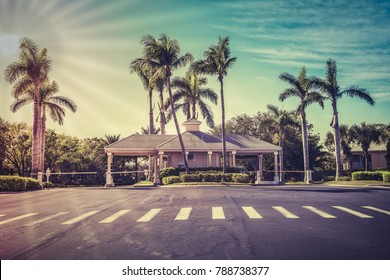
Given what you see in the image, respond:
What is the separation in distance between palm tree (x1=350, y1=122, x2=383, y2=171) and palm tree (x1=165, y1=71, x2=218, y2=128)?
27.1m

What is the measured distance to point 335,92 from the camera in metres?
34.8

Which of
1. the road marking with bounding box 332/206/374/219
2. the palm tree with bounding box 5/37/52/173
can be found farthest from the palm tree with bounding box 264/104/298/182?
the road marking with bounding box 332/206/374/219

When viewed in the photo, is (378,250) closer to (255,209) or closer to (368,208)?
(255,209)

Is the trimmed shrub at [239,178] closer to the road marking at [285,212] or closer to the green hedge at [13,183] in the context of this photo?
the green hedge at [13,183]

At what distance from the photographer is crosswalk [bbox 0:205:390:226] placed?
9461 mm

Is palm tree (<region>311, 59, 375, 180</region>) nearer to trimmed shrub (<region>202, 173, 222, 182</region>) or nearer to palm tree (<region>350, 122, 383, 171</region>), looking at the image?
trimmed shrub (<region>202, 173, 222, 182</region>)

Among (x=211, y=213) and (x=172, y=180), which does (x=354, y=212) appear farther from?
(x=172, y=180)

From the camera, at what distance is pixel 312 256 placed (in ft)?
17.2

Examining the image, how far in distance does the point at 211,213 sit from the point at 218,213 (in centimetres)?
21

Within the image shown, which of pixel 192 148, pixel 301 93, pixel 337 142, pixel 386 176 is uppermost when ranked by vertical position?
pixel 301 93

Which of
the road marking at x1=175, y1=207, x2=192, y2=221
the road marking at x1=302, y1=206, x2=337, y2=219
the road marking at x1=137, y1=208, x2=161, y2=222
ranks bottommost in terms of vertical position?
the road marking at x1=302, y1=206, x2=337, y2=219

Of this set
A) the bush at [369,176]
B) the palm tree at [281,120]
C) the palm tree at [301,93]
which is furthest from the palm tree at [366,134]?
the bush at [369,176]

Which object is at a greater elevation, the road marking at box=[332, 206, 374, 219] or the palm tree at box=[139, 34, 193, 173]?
the palm tree at box=[139, 34, 193, 173]

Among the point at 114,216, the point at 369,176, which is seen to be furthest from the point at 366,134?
the point at 114,216
